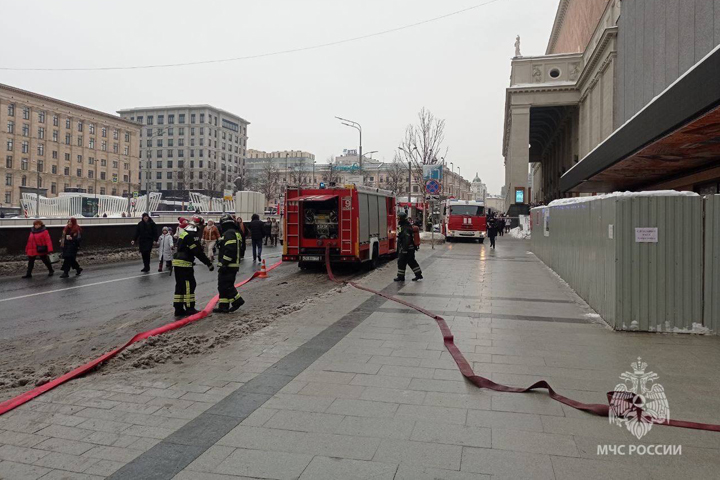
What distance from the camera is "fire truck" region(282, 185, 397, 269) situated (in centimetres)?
1529

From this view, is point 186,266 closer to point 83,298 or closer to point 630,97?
point 83,298

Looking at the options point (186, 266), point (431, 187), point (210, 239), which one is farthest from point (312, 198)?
point (431, 187)

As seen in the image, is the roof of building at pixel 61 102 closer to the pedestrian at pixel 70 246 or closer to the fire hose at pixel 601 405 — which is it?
the pedestrian at pixel 70 246

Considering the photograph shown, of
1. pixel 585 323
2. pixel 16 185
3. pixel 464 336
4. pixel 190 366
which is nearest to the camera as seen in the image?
pixel 190 366

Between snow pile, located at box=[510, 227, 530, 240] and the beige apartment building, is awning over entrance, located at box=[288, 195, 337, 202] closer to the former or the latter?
snow pile, located at box=[510, 227, 530, 240]

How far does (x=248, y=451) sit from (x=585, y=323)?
5980 millimetres

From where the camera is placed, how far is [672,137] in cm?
954

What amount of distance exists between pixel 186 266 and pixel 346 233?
23.5 feet

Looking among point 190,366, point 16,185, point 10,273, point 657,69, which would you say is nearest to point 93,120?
point 16,185

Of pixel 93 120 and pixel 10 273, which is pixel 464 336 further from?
pixel 93 120

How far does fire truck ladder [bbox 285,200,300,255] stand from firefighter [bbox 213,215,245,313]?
671 centimetres

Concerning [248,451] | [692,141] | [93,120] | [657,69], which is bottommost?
[248,451]

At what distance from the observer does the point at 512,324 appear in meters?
7.89

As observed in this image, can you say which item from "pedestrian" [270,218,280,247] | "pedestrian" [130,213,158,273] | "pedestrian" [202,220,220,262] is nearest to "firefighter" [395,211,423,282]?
"pedestrian" [130,213,158,273]
